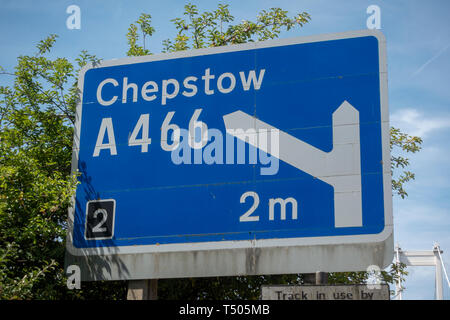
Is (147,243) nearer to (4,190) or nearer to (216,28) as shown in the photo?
(4,190)

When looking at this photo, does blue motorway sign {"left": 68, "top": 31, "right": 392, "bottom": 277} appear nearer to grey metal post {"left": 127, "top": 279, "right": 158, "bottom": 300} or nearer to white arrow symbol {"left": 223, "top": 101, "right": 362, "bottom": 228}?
white arrow symbol {"left": 223, "top": 101, "right": 362, "bottom": 228}

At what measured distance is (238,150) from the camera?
24.9 feet

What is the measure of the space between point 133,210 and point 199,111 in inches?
61.7

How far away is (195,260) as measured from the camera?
24.3 ft

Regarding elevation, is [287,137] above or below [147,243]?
above

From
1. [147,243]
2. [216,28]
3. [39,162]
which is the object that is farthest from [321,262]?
[216,28]

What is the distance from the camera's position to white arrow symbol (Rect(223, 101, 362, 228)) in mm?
6941

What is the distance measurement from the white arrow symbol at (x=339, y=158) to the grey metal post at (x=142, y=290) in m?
2.28

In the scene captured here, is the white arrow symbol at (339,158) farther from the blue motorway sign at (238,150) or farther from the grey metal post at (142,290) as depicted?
the grey metal post at (142,290)

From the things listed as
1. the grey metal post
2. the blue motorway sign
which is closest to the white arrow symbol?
the blue motorway sign

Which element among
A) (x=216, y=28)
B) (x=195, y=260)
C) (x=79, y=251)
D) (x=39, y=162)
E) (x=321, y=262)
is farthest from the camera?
(x=216, y=28)

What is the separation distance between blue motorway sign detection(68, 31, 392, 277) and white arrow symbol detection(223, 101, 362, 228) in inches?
0.5

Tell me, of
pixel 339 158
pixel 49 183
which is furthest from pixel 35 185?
pixel 339 158

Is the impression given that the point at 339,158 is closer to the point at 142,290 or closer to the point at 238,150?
the point at 238,150
